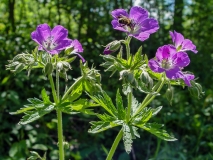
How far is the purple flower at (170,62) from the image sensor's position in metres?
1.34

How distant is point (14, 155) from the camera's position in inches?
112

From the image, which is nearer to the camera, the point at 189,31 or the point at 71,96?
the point at 71,96

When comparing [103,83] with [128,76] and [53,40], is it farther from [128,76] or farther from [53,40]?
[128,76]

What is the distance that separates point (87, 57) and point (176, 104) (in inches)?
37.7

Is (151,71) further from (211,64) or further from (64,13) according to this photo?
(211,64)

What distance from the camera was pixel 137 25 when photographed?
1.49m

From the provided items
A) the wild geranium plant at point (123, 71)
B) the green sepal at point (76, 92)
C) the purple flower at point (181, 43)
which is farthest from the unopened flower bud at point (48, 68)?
the purple flower at point (181, 43)

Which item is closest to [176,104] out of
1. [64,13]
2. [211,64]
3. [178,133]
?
[178,133]

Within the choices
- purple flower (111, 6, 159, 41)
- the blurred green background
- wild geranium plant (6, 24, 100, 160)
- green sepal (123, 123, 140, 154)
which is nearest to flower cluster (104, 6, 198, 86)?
purple flower (111, 6, 159, 41)

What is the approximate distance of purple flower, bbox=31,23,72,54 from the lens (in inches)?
56.4

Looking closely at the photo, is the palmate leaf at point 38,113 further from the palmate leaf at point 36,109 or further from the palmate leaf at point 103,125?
the palmate leaf at point 103,125

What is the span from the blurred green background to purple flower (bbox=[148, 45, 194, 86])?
1421mm

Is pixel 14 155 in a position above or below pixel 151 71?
below

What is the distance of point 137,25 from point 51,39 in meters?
0.32
